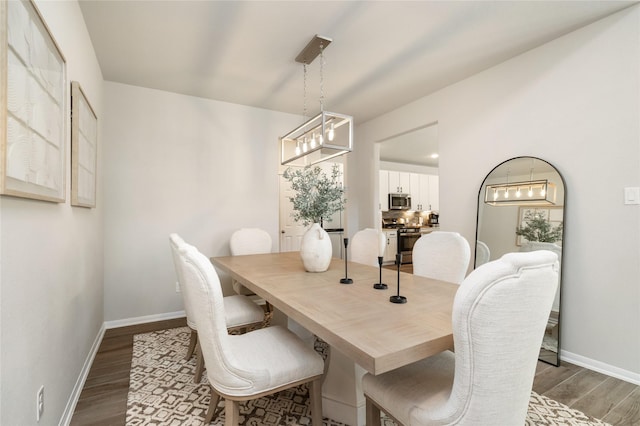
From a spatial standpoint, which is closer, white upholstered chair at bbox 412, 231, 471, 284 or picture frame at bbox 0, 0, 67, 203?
picture frame at bbox 0, 0, 67, 203

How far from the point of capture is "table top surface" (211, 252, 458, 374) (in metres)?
0.91

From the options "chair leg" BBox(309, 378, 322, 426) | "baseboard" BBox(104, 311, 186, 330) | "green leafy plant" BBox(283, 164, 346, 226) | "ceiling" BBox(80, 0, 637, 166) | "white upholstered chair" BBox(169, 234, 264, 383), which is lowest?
"baseboard" BBox(104, 311, 186, 330)

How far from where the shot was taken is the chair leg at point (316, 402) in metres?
1.36

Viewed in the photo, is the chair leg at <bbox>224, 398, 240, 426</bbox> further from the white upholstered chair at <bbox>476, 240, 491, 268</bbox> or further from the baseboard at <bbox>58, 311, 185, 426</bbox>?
the white upholstered chair at <bbox>476, 240, 491, 268</bbox>

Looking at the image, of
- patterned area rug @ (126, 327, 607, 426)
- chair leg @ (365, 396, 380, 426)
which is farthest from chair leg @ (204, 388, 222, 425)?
chair leg @ (365, 396, 380, 426)

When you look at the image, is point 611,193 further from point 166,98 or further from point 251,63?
point 166,98

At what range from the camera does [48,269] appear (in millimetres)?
1368

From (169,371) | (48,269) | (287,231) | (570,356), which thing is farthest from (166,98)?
(570,356)

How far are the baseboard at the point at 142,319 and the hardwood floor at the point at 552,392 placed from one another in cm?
66

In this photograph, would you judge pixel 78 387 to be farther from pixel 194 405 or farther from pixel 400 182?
pixel 400 182

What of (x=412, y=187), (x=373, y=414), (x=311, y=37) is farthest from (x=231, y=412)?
(x=412, y=187)

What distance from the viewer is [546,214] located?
2465mm

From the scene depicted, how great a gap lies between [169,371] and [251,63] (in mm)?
2617

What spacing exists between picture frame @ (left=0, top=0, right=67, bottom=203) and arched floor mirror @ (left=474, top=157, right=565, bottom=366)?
10.5ft
